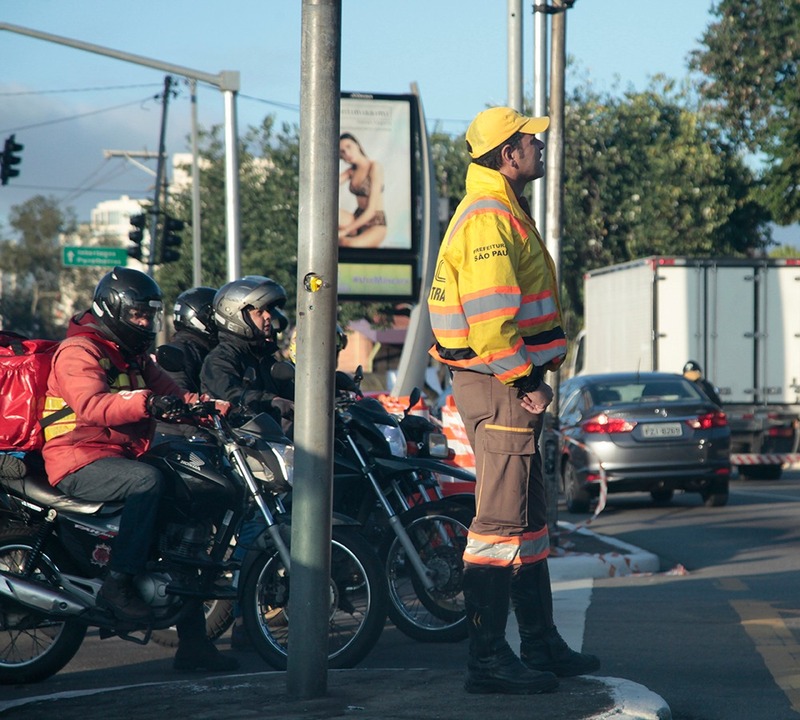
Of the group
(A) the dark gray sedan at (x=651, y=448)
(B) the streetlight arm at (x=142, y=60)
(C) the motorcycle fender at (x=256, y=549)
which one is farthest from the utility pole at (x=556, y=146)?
(B) the streetlight arm at (x=142, y=60)

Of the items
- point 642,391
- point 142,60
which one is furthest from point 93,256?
point 642,391

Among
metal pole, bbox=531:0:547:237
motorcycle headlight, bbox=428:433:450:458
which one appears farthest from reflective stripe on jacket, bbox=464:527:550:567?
metal pole, bbox=531:0:547:237

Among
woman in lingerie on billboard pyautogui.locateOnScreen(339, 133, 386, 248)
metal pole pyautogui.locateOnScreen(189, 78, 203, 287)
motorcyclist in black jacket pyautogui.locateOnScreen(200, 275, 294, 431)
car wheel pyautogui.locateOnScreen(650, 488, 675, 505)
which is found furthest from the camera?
metal pole pyautogui.locateOnScreen(189, 78, 203, 287)

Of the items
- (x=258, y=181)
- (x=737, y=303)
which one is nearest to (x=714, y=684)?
(x=737, y=303)

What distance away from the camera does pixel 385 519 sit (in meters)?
7.10

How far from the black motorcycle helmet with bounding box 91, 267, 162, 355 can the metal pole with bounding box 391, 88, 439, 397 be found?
397 inches

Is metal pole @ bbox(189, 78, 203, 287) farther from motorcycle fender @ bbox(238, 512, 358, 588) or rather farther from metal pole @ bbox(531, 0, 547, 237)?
motorcycle fender @ bbox(238, 512, 358, 588)

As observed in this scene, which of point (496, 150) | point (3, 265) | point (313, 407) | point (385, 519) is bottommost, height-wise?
point (385, 519)

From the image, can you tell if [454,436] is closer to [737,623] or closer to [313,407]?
[737,623]

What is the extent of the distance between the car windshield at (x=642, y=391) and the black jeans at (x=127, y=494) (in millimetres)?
10623

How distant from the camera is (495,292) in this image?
17.3 ft

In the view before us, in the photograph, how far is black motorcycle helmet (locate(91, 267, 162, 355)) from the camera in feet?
21.0

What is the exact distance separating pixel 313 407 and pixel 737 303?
1847cm

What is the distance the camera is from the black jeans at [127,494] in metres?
6.13
